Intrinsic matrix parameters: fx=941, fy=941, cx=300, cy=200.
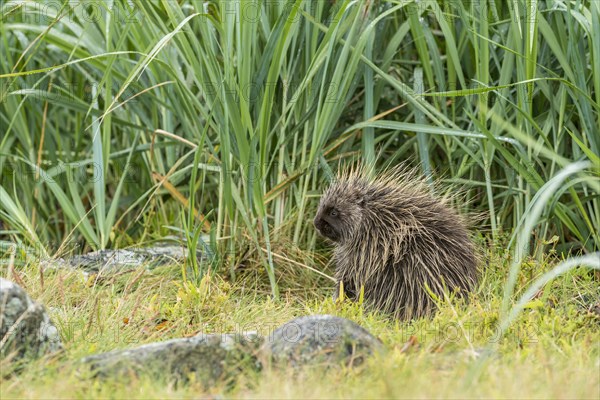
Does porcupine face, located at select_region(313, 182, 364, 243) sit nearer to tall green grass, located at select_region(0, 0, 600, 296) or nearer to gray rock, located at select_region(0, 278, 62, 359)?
tall green grass, located at select_region(0, 0, 600, 296)

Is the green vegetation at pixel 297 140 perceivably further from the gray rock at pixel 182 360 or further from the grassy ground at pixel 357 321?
the gray rock at pixel 182 360

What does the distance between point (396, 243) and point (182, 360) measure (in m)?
1.43

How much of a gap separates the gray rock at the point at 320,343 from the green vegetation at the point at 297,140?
0.36 meters

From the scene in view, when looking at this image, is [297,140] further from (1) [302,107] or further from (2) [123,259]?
(2) [123,259]

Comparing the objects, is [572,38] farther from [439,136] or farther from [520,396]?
[520,396]

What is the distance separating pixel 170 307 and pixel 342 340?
1.01 m

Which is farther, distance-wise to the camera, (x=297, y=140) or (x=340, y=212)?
(x=297, y=140)

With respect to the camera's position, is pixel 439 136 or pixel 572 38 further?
pixel 439 136

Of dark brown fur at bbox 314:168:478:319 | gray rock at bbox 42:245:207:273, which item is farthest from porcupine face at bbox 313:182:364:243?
gray rock at bbox 42:245:207:273

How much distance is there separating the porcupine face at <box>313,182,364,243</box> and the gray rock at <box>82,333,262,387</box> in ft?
4.54

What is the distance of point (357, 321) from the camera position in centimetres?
352

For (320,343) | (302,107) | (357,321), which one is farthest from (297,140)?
(320,343)

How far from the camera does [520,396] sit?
2400 millimetres

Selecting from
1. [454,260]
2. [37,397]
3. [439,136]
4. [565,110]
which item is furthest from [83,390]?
[565,110]
